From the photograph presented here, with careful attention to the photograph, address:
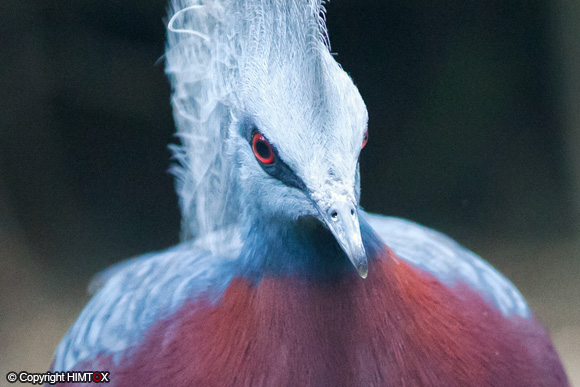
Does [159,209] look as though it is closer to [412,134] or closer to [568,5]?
[412,134]

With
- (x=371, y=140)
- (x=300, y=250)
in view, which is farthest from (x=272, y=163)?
(x=371, y=140)

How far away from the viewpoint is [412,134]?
7.22ft

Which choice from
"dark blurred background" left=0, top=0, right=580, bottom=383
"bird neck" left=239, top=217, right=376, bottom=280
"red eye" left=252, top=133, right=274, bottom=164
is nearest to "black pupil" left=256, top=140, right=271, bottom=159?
"red eye" left=252, top=133, right=274, bottom=164

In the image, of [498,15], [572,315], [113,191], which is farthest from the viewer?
[113,191]

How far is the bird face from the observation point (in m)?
0.73

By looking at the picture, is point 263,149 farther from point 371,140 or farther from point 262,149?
point 371,140

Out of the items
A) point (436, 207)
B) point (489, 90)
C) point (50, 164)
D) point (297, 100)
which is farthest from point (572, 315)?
point (50, 164)

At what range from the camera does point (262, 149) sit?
32.0 inches

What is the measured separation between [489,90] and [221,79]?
149 centimetres

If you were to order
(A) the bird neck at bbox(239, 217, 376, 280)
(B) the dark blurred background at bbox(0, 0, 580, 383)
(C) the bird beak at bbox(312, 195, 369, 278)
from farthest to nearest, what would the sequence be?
(B) the dark blurred background at bbox(0, 0, 580, 383), (A) the bird neck at bbox(239, 217, 376, 280), (C) the bird beak at bbox(312, 195, 369, 278)

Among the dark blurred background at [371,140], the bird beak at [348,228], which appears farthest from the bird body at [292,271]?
the dark blurred background at [371,140]

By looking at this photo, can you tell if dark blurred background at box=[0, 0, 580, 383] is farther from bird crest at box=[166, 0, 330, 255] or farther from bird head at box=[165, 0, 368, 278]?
bird head at box=[165, 0, 368, 278]

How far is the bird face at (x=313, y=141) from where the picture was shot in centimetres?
73

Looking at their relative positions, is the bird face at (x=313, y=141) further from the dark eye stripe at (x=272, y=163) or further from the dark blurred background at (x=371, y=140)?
the dark blurred background at (x=371, y=140)
